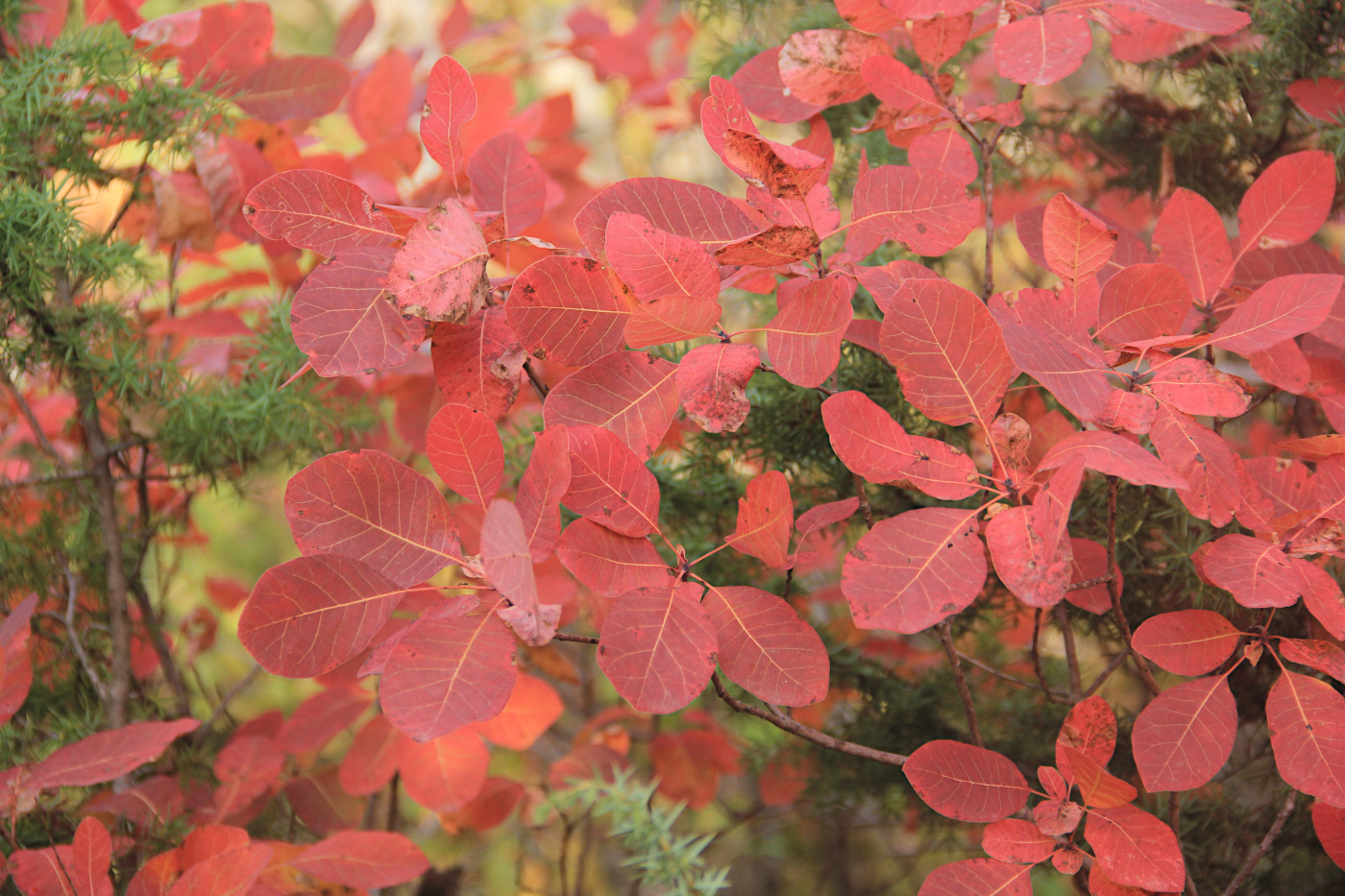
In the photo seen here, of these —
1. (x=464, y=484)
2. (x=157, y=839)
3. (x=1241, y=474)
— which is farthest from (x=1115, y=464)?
(x=157, y=839)

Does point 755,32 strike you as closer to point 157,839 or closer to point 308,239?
point 308,239

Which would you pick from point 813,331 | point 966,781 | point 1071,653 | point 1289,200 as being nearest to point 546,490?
point 813,331

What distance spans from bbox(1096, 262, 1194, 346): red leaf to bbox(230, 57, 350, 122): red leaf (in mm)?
557

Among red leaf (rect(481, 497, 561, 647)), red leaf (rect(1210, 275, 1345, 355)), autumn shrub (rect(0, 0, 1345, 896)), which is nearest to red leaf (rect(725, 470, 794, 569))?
autumn shrub (rect(0, 0, 1345, 896))

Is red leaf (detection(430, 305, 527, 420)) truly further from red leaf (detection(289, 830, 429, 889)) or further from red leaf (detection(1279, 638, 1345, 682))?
red leaf (detection(1279, 638, 1345, 682))

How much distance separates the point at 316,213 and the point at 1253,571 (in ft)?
1.53

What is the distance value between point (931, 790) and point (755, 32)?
74cm

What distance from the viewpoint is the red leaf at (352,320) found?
0.38m

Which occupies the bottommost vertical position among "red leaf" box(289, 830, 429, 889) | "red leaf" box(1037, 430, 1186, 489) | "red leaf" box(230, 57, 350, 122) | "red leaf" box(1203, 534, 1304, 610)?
"red leaf" box(289, 830, 429, 889)

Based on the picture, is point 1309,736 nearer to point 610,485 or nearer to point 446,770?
point 610,485

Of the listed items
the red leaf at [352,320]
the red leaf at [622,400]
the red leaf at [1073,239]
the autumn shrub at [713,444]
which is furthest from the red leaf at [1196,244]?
the red leaf at [352,320]

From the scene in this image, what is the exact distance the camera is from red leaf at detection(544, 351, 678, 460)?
394 mm

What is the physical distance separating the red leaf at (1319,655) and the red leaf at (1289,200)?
0.77 ft

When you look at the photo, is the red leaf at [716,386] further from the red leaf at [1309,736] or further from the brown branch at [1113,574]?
the red leaf at [1309,736]
